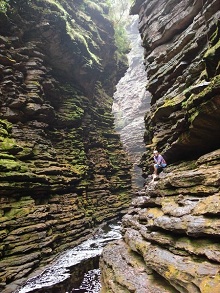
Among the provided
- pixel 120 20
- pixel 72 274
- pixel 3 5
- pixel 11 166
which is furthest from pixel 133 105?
pixel 72 274

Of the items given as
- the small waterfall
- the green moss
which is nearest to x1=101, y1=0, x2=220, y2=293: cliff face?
the green moss

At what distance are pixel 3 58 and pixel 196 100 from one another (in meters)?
22.2

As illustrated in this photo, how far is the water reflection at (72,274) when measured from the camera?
13.8 metres

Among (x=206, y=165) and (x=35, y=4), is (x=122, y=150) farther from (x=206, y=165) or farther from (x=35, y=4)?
(x=206, y=165)

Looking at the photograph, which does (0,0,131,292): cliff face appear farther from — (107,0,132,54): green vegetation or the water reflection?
(107,0,132,54): green vegetation

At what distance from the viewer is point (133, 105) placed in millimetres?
87938

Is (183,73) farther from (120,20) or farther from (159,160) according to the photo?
(120,20)

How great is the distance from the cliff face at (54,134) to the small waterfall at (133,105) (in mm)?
29623

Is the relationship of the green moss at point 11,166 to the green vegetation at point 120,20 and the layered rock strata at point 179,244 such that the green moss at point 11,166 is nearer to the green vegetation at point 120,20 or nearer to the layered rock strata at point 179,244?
the layered rock strata at point 179,244

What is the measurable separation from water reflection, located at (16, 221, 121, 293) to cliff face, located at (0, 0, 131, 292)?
0.96 metres

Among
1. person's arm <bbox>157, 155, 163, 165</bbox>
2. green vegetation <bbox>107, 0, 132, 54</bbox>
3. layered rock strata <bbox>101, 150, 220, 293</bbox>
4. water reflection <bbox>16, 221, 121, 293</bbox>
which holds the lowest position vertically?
water reflection <bbox>16, 221, 121, 293</bbox>

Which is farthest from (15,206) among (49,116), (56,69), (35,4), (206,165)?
Answer: (35,4)

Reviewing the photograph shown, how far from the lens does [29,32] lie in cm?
2902

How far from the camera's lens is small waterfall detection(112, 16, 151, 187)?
7262 cm
